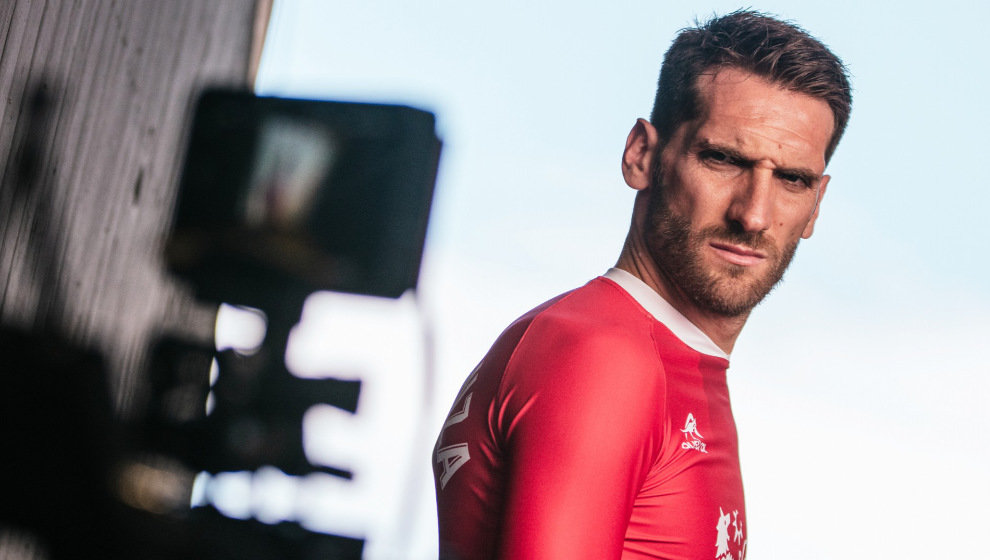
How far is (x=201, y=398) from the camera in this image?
523 millimetres

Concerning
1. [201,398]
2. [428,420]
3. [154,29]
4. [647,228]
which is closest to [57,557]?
[201,398]

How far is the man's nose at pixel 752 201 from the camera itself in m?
1.16

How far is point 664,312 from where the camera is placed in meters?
1.16

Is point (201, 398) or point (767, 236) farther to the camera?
point (767, 236)

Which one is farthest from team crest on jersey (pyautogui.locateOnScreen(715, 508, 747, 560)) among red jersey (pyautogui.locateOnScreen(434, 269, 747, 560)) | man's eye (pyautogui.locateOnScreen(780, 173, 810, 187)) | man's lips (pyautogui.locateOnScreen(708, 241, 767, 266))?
man's eye (pyautogui.locateOnScreen(780, 173, 810, 187))

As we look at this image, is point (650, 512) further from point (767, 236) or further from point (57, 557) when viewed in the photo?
point (57, 557)

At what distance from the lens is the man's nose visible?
116 cm

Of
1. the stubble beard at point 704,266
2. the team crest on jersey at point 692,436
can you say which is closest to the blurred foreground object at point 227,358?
the team crest on jersey at point 692,436

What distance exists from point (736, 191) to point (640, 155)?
21 centimetres

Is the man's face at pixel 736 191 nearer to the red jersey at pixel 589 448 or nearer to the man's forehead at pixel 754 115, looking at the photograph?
the man's forehead at pixel 754 115

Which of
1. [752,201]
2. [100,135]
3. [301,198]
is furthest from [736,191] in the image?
[100,135]

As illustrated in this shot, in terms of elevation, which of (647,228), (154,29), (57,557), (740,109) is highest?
(154,29)

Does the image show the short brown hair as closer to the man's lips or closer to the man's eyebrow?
the man's eyebrow

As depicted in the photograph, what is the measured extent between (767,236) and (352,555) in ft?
2.84
